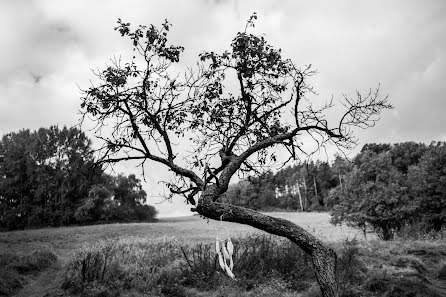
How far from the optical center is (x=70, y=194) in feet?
200

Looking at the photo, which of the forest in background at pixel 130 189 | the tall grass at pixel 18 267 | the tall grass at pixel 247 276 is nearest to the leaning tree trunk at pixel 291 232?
the tall grass at pixel 247 276

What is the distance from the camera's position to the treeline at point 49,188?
188 ft

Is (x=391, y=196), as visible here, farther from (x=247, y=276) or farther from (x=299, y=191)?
(x=299, y=191)

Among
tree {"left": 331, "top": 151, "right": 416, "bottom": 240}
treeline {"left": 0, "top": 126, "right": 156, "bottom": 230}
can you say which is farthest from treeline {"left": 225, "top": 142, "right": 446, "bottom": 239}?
treeline {"left": 0, "top": 126, "right": 156, "bottom": 230}

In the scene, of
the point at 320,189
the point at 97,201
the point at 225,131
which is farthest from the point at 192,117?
the point at 320,189

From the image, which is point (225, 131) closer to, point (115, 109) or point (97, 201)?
point (115, 109)

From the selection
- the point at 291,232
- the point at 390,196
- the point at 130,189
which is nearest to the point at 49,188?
the point at 130,189

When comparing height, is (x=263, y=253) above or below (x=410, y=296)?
above

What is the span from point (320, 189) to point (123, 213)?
60.5 metres

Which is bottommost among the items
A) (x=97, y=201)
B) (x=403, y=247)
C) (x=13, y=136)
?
(x=403, y=247)

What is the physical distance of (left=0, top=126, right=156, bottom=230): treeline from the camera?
188 ft

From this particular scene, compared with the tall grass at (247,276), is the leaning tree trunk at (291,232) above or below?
above

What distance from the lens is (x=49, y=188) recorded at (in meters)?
60.0

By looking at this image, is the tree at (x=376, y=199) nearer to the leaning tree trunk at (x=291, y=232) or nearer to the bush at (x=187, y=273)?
the bush at (x=187, y=273)
